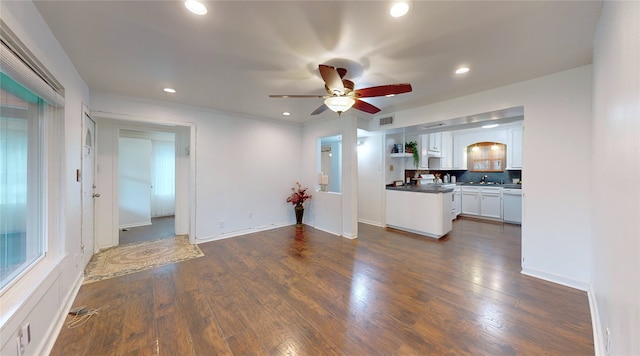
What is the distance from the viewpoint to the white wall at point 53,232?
1.34 meters

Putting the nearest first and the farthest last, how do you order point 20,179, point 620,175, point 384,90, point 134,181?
point 620,175 < point 20,179 < point 384,90 < point 134,181

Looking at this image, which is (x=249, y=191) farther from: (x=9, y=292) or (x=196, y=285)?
(x=9, y=292)

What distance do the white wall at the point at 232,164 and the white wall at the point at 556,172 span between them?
4.04 metres

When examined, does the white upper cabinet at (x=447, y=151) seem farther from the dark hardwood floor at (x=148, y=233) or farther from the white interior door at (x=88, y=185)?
the white interior door at (x=88, y=185)

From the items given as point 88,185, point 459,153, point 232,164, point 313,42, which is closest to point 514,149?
point 459,153

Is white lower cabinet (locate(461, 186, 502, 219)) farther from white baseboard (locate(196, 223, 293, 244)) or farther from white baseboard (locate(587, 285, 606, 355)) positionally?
white baseboard (locate(196, 223, 293, 244))

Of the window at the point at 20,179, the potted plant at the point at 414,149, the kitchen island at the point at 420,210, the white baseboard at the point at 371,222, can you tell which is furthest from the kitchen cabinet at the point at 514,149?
the window at the point at 20,179

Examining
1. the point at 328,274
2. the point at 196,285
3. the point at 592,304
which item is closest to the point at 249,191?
A: the point at 196,285

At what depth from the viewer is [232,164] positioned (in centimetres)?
446

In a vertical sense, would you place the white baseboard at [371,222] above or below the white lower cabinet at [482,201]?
below

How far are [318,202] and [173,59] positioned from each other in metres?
3.58

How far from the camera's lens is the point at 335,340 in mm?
1730

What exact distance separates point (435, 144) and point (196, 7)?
6300 mm

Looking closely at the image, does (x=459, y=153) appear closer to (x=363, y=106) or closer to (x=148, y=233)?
(x=363, y=106)
